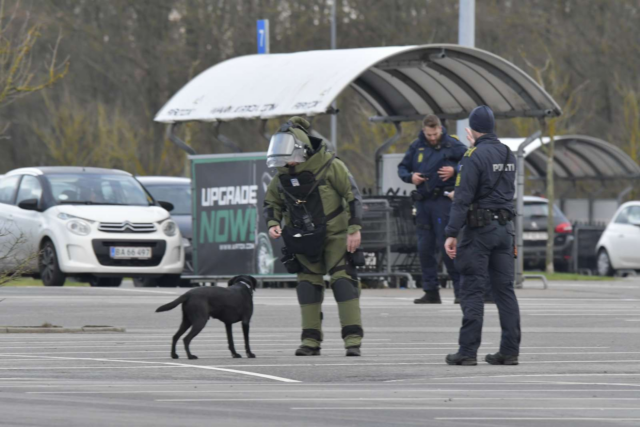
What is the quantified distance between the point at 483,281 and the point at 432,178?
5609mm

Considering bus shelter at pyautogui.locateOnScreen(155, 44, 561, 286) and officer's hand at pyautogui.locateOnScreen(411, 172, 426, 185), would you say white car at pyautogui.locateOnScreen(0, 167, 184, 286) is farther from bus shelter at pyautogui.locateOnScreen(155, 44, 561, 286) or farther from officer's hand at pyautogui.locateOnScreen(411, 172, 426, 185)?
officer's hand at pyautogui.locateOnScreen(411, 172, 426, 185)

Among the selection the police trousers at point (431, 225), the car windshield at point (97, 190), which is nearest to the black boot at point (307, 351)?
the police trousers at point (431, 225)

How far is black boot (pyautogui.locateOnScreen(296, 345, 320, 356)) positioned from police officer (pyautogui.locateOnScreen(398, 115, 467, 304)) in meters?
4.99

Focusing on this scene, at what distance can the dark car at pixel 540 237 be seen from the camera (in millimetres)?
29719

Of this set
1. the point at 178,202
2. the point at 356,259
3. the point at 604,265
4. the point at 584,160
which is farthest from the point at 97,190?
the point at 584,160

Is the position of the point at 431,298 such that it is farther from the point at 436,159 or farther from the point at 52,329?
the point at 52,329

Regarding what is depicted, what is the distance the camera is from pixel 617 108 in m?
44.4

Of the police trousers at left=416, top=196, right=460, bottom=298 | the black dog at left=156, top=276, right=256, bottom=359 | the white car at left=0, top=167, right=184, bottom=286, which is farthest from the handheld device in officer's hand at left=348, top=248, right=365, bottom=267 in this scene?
the white car at left=0, top=167, right=184, bottom=286

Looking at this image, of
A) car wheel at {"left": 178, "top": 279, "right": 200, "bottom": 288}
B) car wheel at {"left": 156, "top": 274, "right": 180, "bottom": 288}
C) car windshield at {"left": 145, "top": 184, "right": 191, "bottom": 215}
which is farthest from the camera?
car windshield at {"left": 145, "top": 184, "right": 191, "bottom": 215}

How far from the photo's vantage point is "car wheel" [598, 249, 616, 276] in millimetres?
29797

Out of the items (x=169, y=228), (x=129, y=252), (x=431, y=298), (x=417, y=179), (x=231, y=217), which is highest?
(x=417, y=179)

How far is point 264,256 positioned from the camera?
19984mm

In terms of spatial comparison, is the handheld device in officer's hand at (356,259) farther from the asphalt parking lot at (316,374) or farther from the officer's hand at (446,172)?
the officer's hand at (446,172)

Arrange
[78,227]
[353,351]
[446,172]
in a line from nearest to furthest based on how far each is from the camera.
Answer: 1. [353,351]
2. [446,172]
3. [78,227]
